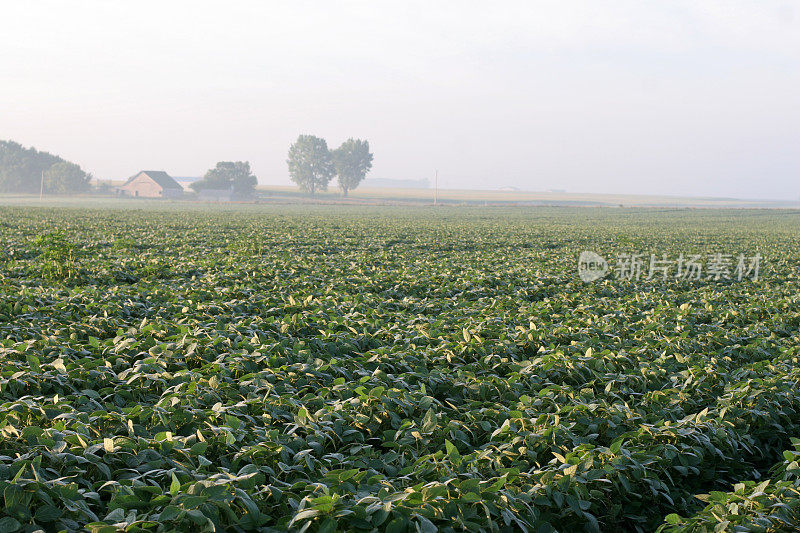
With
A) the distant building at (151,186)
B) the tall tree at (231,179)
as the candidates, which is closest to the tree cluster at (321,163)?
the tall tree at (231,179)

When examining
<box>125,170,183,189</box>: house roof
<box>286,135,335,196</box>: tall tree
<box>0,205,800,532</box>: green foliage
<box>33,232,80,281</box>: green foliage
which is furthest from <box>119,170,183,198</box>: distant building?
<box>0,205,800,532</box>: green foliage

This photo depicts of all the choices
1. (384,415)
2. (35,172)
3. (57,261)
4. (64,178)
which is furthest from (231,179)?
(384,415)

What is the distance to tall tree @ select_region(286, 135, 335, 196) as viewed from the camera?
5635 inches

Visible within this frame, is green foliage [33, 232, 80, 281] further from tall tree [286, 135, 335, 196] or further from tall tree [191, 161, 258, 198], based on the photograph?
tall tree [286, 135, 335, 196]

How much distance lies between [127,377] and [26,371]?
0.82 metres

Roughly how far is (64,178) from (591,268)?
124812 millimetres

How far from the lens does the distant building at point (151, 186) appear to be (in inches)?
4734

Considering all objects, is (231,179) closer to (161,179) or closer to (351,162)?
(161,179)

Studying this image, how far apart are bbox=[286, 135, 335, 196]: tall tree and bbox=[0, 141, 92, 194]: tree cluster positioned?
4914 centimetres

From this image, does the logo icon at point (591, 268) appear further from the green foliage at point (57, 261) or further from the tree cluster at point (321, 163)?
the tree cluster at point (321, 163)

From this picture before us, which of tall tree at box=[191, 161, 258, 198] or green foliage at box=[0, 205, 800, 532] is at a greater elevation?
tall tree at box=[191, 161, 258, 198]

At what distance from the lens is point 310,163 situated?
144m

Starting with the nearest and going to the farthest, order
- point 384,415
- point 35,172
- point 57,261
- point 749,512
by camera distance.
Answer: point 749,512 → point 384,415 → point 57,261 → point 35,172

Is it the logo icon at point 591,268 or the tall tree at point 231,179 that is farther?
the tall tree at point 231,179
